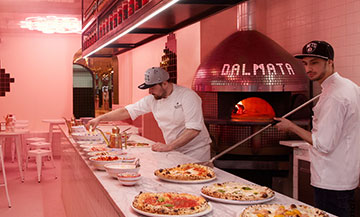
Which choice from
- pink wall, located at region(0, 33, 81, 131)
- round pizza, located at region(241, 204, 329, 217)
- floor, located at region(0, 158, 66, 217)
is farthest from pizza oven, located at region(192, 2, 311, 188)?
pink wall, located at region(0, 33, 81, 131)

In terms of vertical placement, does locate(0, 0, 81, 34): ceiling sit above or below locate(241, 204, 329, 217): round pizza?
above

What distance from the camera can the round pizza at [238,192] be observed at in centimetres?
208

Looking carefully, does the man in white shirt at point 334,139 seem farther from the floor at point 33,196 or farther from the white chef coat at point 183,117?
the floor at point 33,196

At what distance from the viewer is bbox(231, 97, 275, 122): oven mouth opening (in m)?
5.43

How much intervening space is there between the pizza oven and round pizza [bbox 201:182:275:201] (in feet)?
9.18

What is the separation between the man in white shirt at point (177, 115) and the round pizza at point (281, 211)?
6.71 ft

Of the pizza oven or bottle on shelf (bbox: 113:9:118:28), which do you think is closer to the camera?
bottle on shelf (bbox: 113:9:118:28)

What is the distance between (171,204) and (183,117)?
7.43ft

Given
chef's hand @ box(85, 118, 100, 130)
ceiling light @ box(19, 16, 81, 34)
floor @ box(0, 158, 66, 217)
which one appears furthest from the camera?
ceiling light @ box(19, 16, 81, 34)

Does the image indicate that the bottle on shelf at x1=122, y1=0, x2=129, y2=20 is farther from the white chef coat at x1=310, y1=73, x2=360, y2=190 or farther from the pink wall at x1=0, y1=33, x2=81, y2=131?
the pink wall at x1=0, y1=33, x2=81, y2=131

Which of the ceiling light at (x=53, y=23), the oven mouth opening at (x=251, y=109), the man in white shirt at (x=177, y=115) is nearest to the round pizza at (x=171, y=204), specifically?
the man in white shirt at (x=177, y=115)

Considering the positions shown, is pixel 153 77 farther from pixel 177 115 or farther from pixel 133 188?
pixel 133 188

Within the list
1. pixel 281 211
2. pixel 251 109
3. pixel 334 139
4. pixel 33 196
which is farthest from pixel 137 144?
pixel 33 196

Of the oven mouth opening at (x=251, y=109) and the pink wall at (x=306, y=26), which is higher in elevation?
the pink wall at (x=306, y=26)
